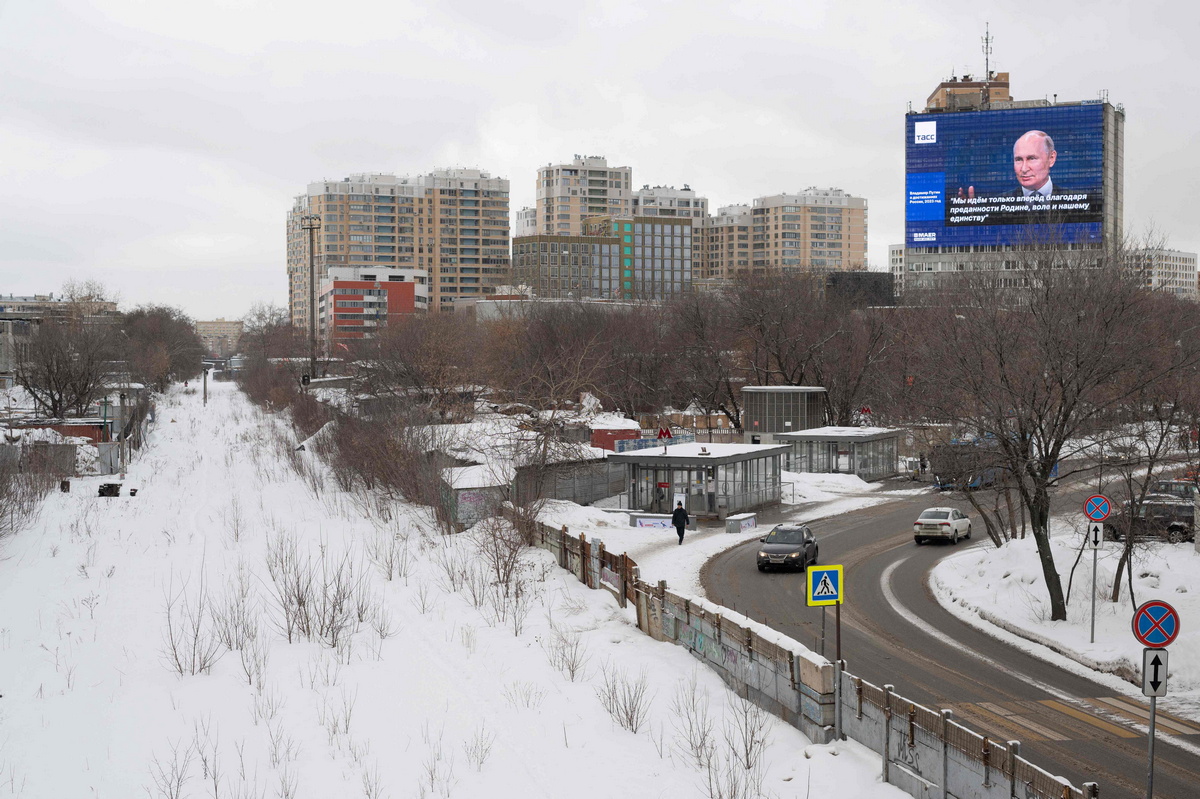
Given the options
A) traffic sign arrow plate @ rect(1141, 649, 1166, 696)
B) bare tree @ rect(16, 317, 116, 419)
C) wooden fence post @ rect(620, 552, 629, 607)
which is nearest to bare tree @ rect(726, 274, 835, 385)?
bare tree @ rect(16, 317, 116, 419)

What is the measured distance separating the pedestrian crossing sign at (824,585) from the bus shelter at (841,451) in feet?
117

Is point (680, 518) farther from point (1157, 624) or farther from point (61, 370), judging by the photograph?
point (61, 370)

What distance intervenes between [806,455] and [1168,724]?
120 ft

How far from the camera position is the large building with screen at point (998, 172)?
90.8 m

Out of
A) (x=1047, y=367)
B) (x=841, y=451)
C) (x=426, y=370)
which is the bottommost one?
(x=841, y=451)

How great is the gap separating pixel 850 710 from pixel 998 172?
89852 millimetres

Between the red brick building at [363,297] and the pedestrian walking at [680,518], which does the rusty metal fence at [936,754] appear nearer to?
the pedestrian walking at [680,518]

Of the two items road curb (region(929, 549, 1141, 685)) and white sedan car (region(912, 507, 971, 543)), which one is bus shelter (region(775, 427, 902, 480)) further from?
road curb (region(929, 549, 1141, 685))

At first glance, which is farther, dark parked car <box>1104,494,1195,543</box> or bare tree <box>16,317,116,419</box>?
bare tree <box>16,317,116,419</box>

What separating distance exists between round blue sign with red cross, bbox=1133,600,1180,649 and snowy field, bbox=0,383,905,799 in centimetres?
328

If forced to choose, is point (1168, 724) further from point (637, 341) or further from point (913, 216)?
point (913, 216)

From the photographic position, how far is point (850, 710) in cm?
1264

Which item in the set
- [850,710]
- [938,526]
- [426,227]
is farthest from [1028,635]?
[426,227]

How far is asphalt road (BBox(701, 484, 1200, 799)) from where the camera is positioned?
12703mm
